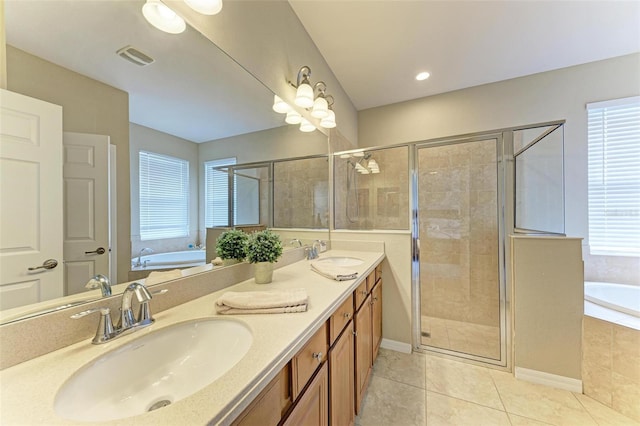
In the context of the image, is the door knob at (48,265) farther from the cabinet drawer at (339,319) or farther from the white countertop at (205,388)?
the cabinet drawer at (339,319)

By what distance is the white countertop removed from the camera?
16.0 inches

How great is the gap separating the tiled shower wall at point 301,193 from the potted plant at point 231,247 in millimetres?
435

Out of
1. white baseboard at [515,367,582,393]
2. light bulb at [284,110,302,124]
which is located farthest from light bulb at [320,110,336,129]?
white baseboard at [515,367,582,393]

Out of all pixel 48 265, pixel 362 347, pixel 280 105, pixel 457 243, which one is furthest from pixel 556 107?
pixel 48 265

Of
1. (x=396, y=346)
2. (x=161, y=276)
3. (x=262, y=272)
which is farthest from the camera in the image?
(x=396, y=346)

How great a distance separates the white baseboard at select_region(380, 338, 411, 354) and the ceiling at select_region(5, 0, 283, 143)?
2112 millimetres

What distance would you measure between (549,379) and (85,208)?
279 cm

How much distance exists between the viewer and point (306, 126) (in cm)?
190

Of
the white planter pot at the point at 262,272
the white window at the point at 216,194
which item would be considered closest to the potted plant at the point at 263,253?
the white planter pot at the point at 262,272

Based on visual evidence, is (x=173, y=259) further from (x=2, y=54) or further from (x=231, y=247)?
(x=2, y=54)

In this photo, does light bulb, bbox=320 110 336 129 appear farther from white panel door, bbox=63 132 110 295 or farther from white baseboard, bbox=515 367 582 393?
white baseboard, bbox=515 367 582 393

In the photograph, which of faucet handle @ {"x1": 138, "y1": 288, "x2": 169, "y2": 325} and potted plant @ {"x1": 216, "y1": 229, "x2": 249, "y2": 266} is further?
potted plant @ {"x1": 216, "y1": 229, "x2": 249, "y2": 266}

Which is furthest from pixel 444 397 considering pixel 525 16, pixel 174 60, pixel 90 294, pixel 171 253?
pixel 525 16

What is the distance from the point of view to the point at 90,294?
69 cm
